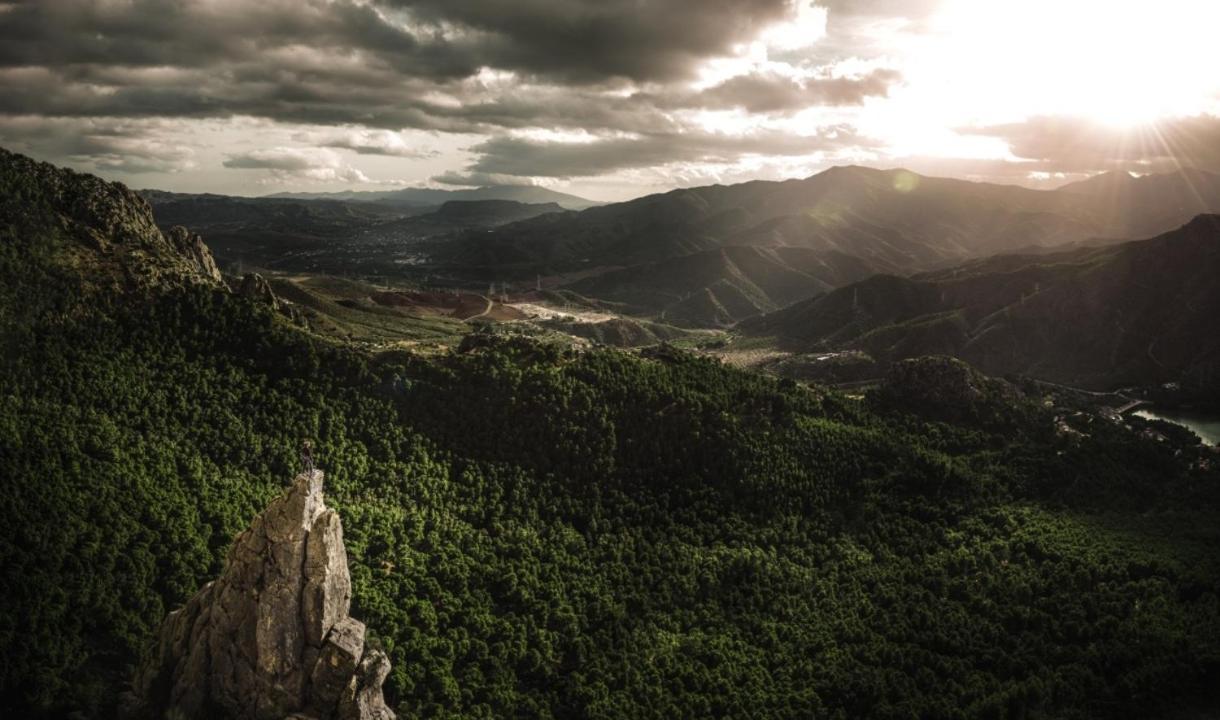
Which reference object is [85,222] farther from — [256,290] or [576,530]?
[576,530]

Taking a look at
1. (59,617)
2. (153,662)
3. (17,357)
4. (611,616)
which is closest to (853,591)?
(611,616)

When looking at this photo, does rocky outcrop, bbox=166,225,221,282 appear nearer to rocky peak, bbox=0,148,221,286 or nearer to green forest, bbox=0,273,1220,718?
rocky peak, bbox=0,148,221,286

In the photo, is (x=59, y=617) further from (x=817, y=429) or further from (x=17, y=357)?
(x=817, y=429)

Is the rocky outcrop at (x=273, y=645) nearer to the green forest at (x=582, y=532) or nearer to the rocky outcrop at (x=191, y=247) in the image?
the green forest at (x=582, y=532)

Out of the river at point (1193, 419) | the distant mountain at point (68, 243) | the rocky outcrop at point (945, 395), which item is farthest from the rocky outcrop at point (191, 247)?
the river at point (1193, 419)

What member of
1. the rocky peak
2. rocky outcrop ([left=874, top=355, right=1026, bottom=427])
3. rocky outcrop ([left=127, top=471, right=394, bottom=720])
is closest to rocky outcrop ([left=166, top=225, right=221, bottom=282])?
the rocky peak

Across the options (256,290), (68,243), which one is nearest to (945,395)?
(256,290)
